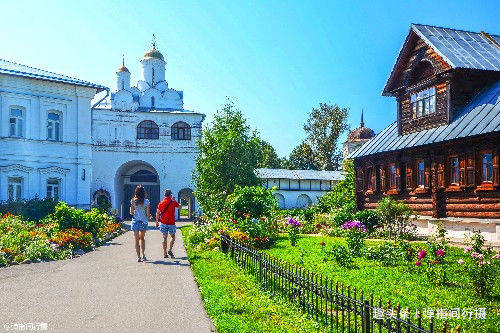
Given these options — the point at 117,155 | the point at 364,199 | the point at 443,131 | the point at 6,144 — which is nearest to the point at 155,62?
the point at 117,155

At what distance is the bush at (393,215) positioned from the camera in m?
15.9

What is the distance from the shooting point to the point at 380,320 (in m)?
4.46

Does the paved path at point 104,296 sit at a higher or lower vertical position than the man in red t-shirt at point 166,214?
lower

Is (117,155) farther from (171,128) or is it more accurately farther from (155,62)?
(155,62)

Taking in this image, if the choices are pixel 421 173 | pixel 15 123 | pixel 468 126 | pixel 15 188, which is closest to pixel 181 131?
pixel 15 123

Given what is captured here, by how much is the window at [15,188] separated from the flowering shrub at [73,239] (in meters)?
9.68

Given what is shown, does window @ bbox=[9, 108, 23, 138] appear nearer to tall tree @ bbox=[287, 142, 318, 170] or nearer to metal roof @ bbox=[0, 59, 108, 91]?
metal roof @ bbox=[0, 59, 108, 91]

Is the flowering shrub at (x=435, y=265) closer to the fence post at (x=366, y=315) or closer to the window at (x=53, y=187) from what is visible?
the fence post at (x=366, y=315)

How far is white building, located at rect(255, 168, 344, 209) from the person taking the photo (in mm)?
47812

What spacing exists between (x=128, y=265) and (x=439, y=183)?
11.8m

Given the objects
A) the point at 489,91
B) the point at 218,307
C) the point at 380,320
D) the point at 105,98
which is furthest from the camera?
the point at 105,98

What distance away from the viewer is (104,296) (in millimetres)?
7309

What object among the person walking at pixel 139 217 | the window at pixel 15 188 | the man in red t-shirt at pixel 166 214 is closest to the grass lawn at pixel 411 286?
the man in red t-shirt at pixel 166 214

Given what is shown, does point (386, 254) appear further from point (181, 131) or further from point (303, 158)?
point (303, 158)
